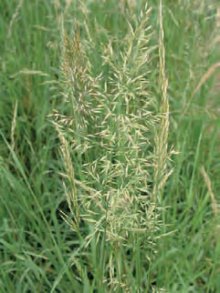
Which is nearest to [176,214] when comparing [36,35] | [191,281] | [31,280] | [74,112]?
[191,281]

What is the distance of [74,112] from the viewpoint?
1.38 metres

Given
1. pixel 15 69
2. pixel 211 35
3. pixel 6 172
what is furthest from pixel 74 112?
pixel 211 35

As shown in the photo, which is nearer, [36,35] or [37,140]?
[37,140]

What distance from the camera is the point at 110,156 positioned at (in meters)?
1.45

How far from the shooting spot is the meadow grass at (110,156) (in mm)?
1394

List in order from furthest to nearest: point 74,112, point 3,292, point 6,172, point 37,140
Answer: point 37,140 < point 6,172 < point 3,292 < point 74,112

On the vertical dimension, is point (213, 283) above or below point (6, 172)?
below

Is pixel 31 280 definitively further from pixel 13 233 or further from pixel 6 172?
pixel 6 172

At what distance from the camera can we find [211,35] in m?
2.28

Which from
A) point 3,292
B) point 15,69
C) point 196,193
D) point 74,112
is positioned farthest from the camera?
point 15,69

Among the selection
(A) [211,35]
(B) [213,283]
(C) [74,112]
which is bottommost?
(B) [213,283]

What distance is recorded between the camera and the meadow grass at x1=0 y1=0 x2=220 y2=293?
1.39 meters

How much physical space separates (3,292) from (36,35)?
3.04 ft

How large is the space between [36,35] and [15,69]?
5.7 inches
